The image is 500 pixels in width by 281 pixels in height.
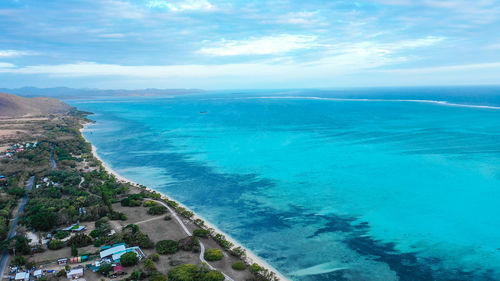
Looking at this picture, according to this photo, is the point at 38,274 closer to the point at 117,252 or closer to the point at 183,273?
the point at 117,252

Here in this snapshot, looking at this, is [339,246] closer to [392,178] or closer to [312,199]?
[312,199]

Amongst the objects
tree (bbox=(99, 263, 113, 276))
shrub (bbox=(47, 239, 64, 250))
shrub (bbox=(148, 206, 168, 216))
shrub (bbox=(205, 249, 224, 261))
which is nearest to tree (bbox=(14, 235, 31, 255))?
shrub (bbox=(47, 239, 64, 250))

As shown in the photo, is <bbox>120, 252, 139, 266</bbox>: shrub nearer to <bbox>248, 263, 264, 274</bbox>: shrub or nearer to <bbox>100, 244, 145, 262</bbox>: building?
<bbox>100, 244, 145, 262</bbox>: building

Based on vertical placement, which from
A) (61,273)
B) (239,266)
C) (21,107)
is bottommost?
(61,273)

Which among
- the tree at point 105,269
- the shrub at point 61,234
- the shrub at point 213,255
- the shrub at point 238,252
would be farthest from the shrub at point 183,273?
the shrub at point 61,234

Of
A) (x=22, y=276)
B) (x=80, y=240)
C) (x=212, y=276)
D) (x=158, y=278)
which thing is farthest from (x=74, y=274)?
(x=212, y=276)
